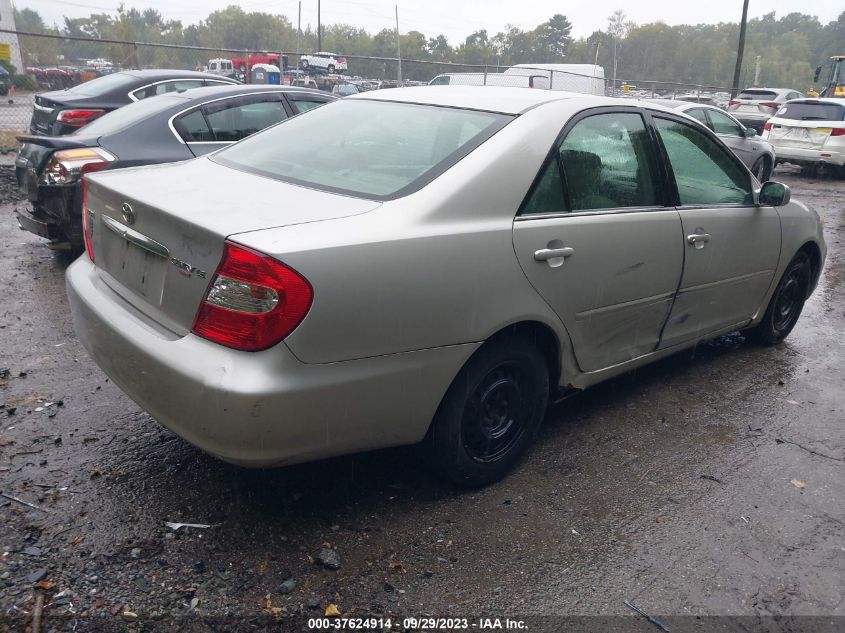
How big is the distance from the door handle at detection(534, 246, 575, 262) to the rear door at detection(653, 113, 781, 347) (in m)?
1.01

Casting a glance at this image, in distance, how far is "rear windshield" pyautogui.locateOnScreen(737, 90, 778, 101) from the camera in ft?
81.4

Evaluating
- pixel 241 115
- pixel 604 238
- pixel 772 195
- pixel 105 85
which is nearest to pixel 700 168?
pixel 772 195

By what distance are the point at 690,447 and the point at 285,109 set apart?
16.1 ft

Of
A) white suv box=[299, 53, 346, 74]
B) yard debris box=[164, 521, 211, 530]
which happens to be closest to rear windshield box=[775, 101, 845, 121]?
yard debris box=[164, 521, 211, 530]

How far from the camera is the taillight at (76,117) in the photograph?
842 centimetres

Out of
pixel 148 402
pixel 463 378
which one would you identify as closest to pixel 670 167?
pixel 463 378

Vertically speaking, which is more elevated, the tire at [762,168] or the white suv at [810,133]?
the white suv at [810,133]

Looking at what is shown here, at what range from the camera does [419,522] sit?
9.66ft

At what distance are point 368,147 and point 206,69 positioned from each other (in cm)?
2474

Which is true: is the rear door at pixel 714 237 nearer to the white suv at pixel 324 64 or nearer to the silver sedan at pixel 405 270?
the silver sedan at pixel 405 270

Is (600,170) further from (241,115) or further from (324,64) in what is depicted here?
(324,64)

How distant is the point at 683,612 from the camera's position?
2551mm

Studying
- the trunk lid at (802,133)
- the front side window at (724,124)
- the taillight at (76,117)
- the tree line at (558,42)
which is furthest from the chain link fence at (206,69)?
the tree line at (558,42)

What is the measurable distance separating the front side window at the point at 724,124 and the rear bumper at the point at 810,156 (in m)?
3.47
